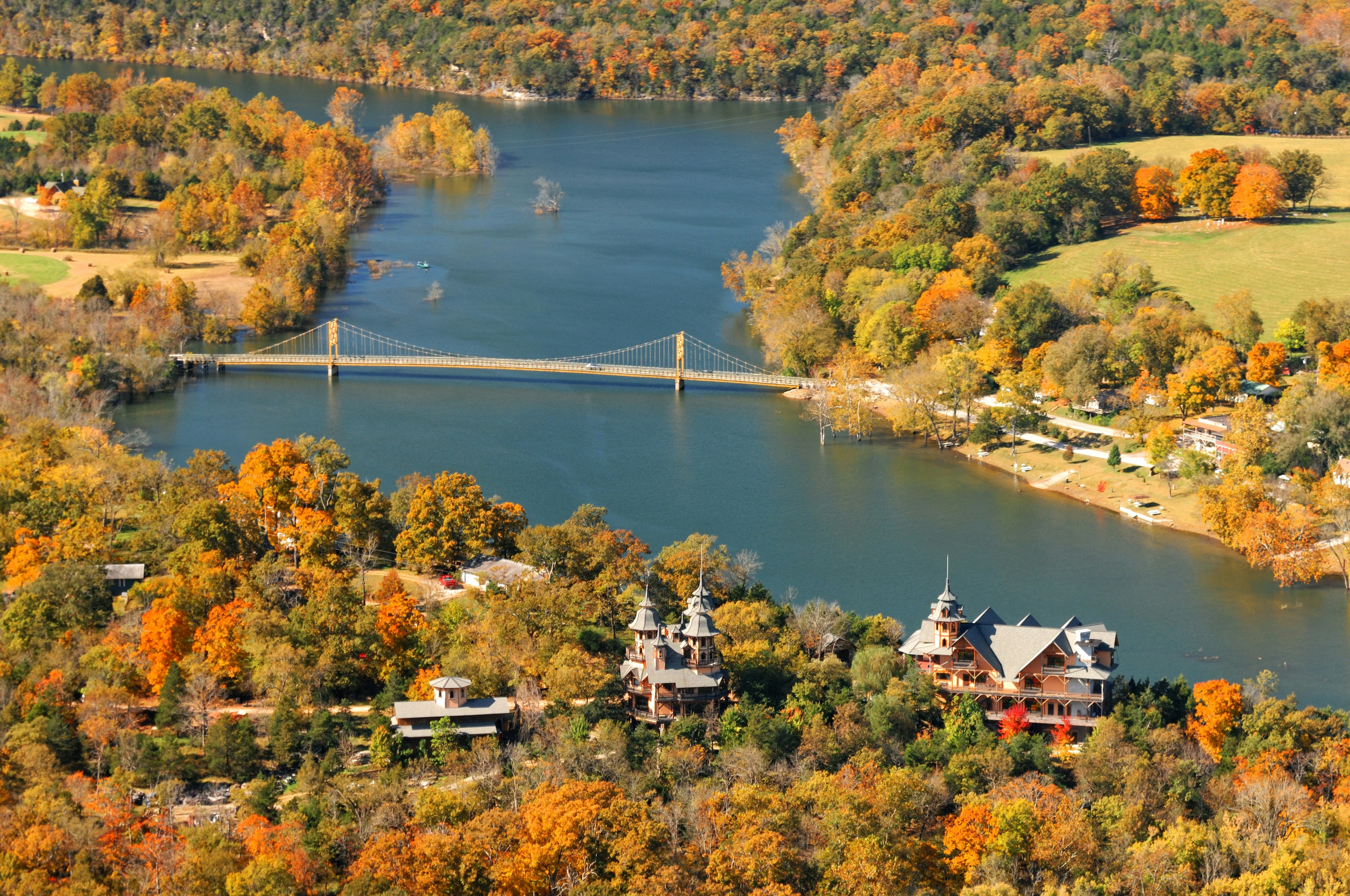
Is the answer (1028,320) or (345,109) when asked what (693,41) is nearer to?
(345,109)

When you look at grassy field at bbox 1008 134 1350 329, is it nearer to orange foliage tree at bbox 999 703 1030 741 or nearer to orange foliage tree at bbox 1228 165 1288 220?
orange foliage tree at bbox 1228 165 1288 220

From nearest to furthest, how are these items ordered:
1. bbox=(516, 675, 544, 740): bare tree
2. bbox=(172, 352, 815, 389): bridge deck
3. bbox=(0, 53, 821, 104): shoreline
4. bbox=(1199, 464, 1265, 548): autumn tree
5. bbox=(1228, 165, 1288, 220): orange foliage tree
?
bbox=(516, 675, 544, 740): bare tree, bbox=(1199, 464, 1265, 548): autumn tree, bbox=(172, 352, 815, 389): bridge deck, bbox=(1228, 165, 1288, 220): orange foliage tree, bbox=(0, 53, 821, 104): shoreline

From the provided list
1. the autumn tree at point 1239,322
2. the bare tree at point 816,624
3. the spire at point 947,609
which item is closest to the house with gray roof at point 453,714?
the bare tree at point 816,624

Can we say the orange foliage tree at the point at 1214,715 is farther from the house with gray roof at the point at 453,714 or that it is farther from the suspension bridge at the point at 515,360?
the suspension bridge at the point at 515,360

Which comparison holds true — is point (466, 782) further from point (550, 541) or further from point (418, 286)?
point (418, 286)

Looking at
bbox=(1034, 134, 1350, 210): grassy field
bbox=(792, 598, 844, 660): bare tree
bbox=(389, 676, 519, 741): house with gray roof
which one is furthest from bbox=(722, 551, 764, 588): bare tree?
bbox=(1034, 134, 1350, 210): grassy field
